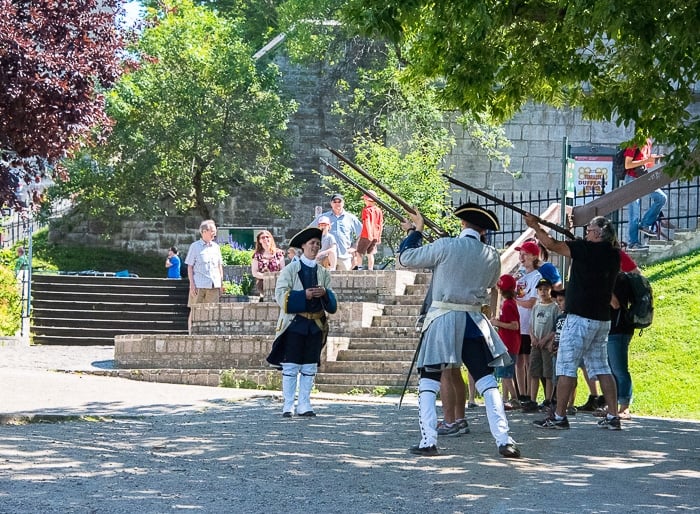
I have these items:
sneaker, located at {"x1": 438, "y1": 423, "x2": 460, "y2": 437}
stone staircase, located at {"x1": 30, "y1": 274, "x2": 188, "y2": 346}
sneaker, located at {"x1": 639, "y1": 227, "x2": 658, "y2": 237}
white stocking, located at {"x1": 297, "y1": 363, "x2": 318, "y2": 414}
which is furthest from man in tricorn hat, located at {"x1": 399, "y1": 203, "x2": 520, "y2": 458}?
stone staircase, located at {"x1": 30, "y1": 274, "x2": 188, "y2": 346}

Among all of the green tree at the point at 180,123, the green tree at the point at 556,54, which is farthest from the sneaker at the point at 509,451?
the green tree at the point at 180,123

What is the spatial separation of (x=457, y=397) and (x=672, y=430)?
229 cm

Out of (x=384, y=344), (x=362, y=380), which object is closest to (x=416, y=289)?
(x=384, y=344)

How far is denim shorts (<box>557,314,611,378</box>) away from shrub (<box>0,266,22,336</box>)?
1318cm

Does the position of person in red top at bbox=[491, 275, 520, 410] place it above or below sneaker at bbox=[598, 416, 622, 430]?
above

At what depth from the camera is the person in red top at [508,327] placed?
1391 centimetres

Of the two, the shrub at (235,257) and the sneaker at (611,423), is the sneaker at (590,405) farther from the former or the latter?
the shrub at (235,257)

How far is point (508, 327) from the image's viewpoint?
13.9 m

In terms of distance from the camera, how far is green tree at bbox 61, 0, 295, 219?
34.6 metres

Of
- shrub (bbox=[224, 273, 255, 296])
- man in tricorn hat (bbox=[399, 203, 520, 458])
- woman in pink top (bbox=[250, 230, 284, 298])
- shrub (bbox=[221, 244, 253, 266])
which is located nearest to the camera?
man in tricorn hat (bbox=[399, 203, 520, 458])

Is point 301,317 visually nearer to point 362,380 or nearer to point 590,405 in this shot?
point 590,405

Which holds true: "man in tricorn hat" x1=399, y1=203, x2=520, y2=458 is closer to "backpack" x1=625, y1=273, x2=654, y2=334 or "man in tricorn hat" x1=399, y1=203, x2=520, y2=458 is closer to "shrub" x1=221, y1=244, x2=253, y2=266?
"backpack" x1=625, y1=273, x2=654, y2=334

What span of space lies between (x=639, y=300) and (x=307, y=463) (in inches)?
184

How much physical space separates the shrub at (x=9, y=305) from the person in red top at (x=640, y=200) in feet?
33.0
